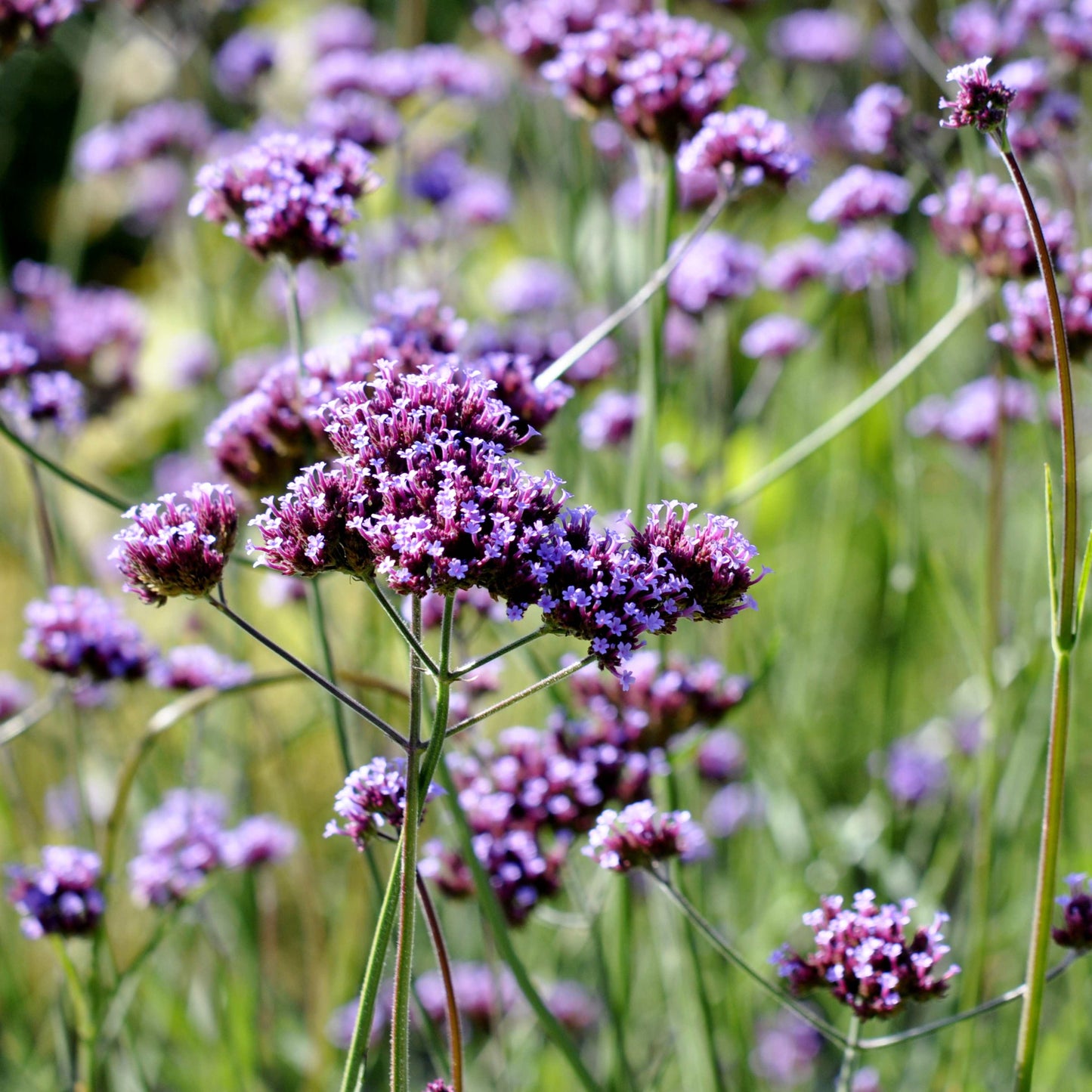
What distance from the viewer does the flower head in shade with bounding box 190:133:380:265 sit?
1164mm

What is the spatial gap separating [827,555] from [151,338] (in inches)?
146

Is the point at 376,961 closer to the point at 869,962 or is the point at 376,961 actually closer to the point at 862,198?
the point at 869,962

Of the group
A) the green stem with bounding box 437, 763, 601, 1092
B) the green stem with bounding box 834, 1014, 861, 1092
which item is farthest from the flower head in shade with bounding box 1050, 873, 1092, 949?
the green stem with bounding box 437, 763, 601, 1092

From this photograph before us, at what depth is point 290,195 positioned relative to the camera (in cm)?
116

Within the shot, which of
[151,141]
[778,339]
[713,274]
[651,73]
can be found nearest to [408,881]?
[651,73]

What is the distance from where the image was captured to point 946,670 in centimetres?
302

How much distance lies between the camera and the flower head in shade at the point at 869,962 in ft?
3.05

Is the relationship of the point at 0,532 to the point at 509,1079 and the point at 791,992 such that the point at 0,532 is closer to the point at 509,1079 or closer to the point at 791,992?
the point at 509,1079

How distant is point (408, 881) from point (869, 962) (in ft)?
1.33

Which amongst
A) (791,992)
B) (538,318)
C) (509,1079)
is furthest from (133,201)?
(791,992)

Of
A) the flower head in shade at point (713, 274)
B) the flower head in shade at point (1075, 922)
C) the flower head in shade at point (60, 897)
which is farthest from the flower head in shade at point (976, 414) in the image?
the flower head in shade at point (60, 897)

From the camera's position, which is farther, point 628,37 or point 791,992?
point 628,37

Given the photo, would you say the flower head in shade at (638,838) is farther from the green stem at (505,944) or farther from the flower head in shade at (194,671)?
the flower head in shade at (194,671)

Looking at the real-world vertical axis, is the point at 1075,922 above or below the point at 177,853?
below
